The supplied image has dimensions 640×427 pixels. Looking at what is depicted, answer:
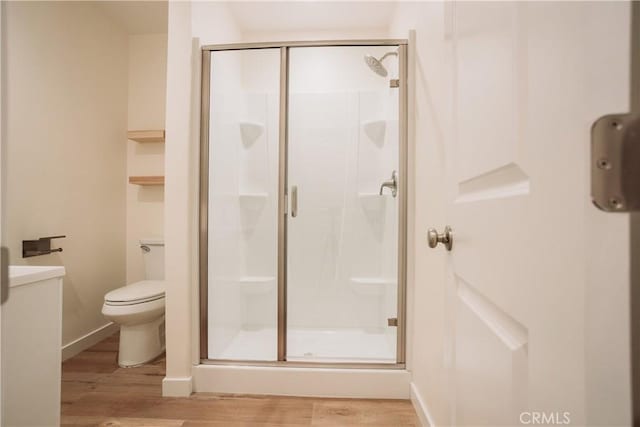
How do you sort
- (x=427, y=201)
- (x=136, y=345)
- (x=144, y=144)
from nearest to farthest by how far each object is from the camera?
(x=427, y=201)
(x=136, y=345)
(x=144, y=144)

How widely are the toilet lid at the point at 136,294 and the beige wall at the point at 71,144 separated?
502mm

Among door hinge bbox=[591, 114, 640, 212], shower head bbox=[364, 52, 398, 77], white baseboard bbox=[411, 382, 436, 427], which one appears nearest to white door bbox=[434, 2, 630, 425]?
door hinge bbox=[591, 114, 640, 212]

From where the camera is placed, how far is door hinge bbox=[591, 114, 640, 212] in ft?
0.88

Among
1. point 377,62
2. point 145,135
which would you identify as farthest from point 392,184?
point 145,135

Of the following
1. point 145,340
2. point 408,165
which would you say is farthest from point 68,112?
point 408,165

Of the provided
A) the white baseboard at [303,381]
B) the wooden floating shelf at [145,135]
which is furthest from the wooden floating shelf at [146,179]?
Result: the white baseboard at [303,381]

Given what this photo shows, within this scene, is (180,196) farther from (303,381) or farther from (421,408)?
(421,408)

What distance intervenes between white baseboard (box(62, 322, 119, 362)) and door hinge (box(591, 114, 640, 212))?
2.74m

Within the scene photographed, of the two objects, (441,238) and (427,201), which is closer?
(441,238)

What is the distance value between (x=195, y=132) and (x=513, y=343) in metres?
1.67

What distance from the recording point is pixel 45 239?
1925 mm

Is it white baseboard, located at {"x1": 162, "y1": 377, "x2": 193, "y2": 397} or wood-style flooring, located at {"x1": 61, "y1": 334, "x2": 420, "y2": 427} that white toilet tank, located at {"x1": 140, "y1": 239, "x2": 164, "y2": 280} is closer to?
wood-style flooring, located at {"x1": 61, "y1": 334, "x2": 420, "y2": 427}

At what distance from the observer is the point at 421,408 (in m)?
1.43

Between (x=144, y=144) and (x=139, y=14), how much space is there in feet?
3.31
